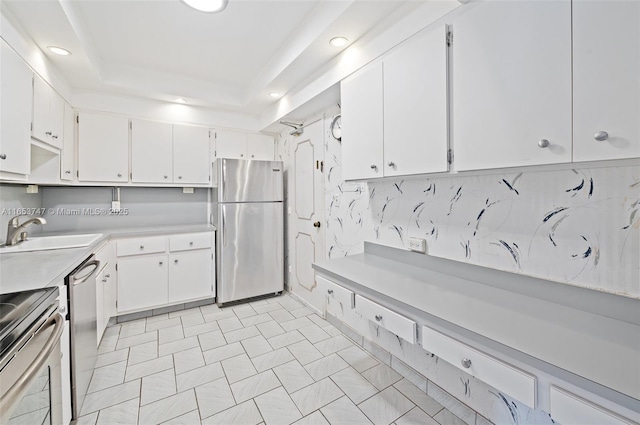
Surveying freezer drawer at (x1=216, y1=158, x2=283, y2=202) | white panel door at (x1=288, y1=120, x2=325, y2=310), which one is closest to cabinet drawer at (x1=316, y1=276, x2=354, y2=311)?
white panel door at (x1=288, y1=120, x2=325, y2=310)

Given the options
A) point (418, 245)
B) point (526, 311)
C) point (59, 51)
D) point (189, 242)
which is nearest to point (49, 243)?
point (189, 242)

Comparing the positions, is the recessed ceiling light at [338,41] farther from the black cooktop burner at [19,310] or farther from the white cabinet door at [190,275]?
the white cabinet door at [190,275]

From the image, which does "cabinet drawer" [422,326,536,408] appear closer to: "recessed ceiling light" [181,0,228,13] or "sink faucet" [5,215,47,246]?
"recessed ceiling light" [181,0,228,13]

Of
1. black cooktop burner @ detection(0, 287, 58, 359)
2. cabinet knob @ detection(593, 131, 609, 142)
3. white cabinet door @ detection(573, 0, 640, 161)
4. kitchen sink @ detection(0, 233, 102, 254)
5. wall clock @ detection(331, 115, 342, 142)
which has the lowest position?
black cooktop burner @ detection(0, 287, 58, 359)

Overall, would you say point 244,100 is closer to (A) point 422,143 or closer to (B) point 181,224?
(B) point 181,224

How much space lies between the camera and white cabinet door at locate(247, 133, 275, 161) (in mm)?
3627

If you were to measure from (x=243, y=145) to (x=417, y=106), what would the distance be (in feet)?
8.67

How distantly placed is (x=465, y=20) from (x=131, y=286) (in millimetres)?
3358

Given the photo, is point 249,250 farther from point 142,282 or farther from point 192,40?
point 192,40

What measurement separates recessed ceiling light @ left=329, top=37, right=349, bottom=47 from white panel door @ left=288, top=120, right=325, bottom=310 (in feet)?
3.05

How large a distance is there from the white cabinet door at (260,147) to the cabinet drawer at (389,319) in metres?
2.72

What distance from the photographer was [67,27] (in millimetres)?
1748

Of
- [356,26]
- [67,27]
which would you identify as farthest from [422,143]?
[67,27]

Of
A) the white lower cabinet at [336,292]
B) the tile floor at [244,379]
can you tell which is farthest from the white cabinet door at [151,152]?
the white lower cabinet at [336,292]
